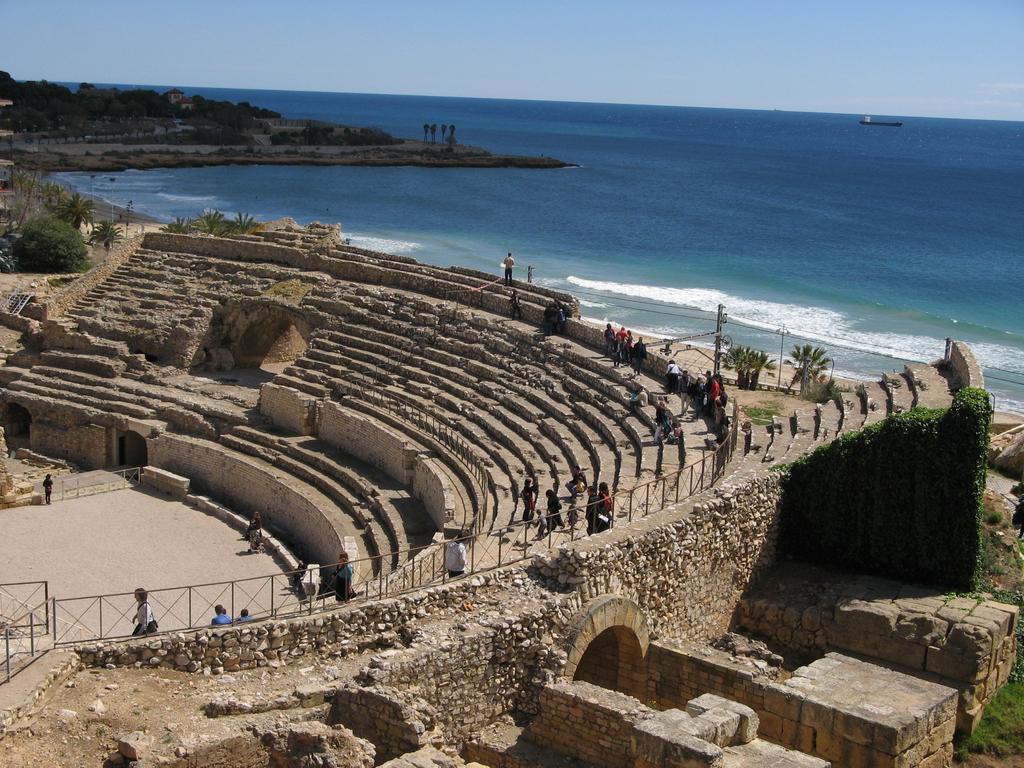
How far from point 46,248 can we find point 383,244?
91.8 ft

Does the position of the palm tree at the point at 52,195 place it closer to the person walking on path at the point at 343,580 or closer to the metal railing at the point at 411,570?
the metal railing at the point at 411,570

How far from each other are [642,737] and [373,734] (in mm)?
2934

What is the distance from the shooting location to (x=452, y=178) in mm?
107125

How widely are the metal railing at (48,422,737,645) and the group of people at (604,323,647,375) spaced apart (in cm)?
558

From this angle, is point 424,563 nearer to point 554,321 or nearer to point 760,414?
point 760,414

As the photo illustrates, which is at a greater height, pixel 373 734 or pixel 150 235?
pixel 150 235

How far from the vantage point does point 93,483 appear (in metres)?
27.2

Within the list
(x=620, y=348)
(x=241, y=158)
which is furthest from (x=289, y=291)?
(x=241, y=158)

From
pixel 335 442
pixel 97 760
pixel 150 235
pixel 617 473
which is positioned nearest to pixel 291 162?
pixel 150 235

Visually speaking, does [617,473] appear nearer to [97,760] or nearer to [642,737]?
→ [642,737]

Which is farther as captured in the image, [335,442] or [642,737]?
[335,442]

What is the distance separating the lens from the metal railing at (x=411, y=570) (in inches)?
629

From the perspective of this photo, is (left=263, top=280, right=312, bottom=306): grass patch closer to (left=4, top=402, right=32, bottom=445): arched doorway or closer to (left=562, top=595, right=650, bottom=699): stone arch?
(left=4, top=402, right=32, bottom=445): arched doorway

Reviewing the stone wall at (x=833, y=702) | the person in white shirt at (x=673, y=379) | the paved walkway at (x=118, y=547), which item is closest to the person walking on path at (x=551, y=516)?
the stone wall at (x=833, y=702)
